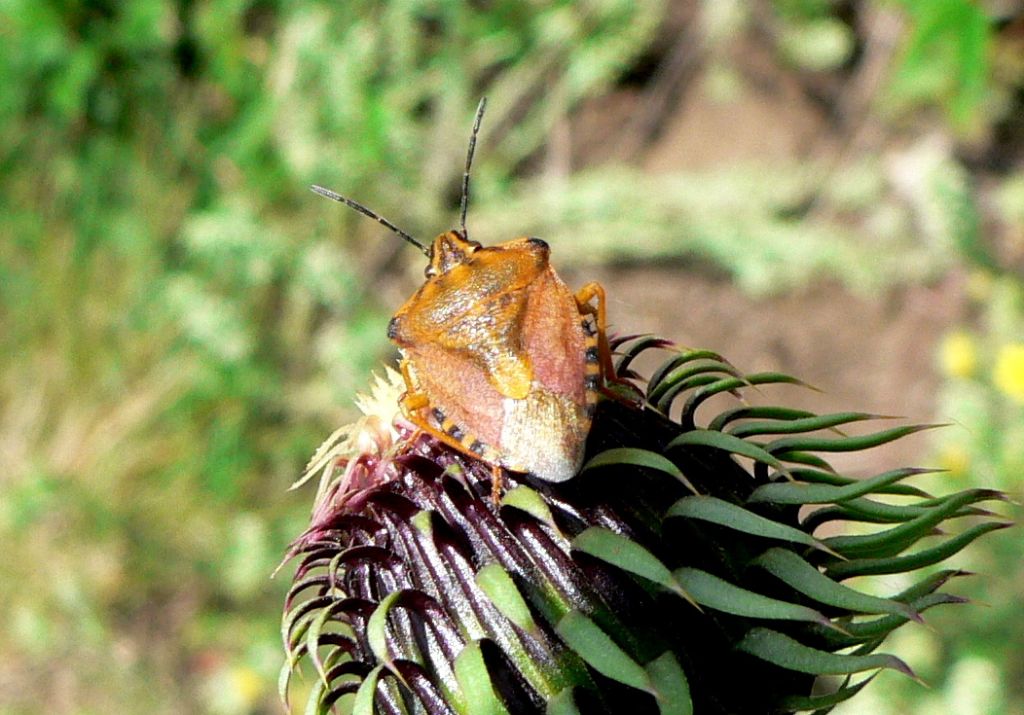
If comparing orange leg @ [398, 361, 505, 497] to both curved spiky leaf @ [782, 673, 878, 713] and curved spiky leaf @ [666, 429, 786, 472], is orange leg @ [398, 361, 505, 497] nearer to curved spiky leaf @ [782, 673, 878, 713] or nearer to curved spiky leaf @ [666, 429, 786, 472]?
curved spiky leaf @ [666, 429, 786, 472]

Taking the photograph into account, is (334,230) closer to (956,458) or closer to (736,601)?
(956,458)

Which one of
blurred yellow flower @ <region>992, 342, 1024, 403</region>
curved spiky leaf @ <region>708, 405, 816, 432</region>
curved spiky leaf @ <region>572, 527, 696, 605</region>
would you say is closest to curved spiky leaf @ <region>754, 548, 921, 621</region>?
curved spiky leaf @ <region>572, 527, 696, 605</region>

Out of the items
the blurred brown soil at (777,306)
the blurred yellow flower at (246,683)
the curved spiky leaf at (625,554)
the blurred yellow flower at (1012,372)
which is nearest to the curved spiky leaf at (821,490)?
the curved spiky leaf at (625,554)

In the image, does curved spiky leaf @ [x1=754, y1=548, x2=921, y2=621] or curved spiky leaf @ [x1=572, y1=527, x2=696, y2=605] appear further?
curved spiky leaf @ [x1=754, y1=548, x2=921, y2=621]

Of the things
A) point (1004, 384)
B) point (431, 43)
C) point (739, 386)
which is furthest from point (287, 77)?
point (739, 386)

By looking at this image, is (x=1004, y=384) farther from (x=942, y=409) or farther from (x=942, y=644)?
(x=942, y=644)

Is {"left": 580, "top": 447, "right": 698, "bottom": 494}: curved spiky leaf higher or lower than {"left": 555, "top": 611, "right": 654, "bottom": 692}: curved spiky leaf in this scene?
higher

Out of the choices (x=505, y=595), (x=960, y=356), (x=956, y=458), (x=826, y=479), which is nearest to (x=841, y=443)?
(x=826, y=479)
